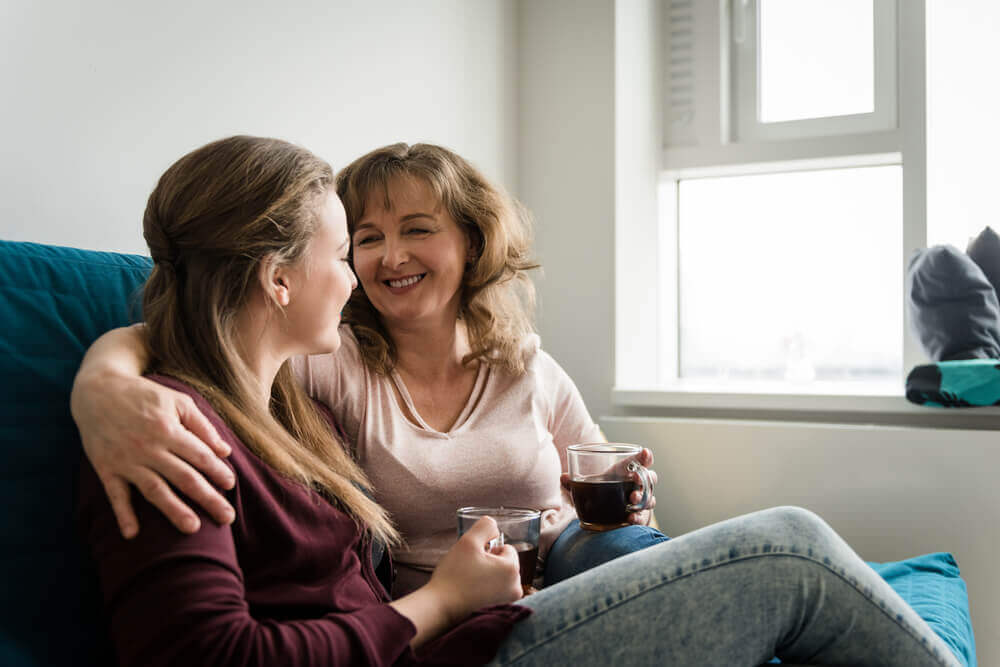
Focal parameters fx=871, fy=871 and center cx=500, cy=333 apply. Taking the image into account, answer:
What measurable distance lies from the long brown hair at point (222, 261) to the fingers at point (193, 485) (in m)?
0.15

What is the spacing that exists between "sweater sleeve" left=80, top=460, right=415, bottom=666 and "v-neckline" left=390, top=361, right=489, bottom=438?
0.63 m

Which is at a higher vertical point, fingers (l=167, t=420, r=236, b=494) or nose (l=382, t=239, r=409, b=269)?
nose (l=382, t=239, r=409, b=269)

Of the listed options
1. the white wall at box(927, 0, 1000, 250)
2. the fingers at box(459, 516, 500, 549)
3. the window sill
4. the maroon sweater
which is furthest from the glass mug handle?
the white wall at box(927, 0, 1000, 250)

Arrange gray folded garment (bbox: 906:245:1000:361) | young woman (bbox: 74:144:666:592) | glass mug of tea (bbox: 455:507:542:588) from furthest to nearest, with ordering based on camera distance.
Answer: gray folded garment (bbox: 906:245:1000:361) → young woman (bbox: 74:144:666:592) → glass mug of tea (bbox: 455:507:542:588)

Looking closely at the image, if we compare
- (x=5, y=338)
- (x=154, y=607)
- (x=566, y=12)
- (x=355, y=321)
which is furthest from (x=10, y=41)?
(x=566, y=12)

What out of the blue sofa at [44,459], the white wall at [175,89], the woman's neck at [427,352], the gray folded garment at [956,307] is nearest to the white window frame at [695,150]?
the gray folded garment at [956,307]

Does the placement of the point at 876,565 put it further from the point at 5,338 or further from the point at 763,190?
the point at 5,338

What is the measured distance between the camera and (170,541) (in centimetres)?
75

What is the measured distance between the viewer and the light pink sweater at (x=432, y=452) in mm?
1394

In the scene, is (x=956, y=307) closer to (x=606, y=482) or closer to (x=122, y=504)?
(x=606, y=482)

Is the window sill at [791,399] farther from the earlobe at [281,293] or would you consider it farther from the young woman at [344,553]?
the earlobe at [281,293]

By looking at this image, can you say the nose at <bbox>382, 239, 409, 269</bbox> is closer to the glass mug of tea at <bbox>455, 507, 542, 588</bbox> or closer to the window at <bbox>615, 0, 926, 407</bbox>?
the glass mug of tea at <bbox>455, 507, 542, 588</bbox>

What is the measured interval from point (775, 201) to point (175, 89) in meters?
1.82

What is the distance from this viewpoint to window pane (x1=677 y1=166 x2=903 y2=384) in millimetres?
2486
